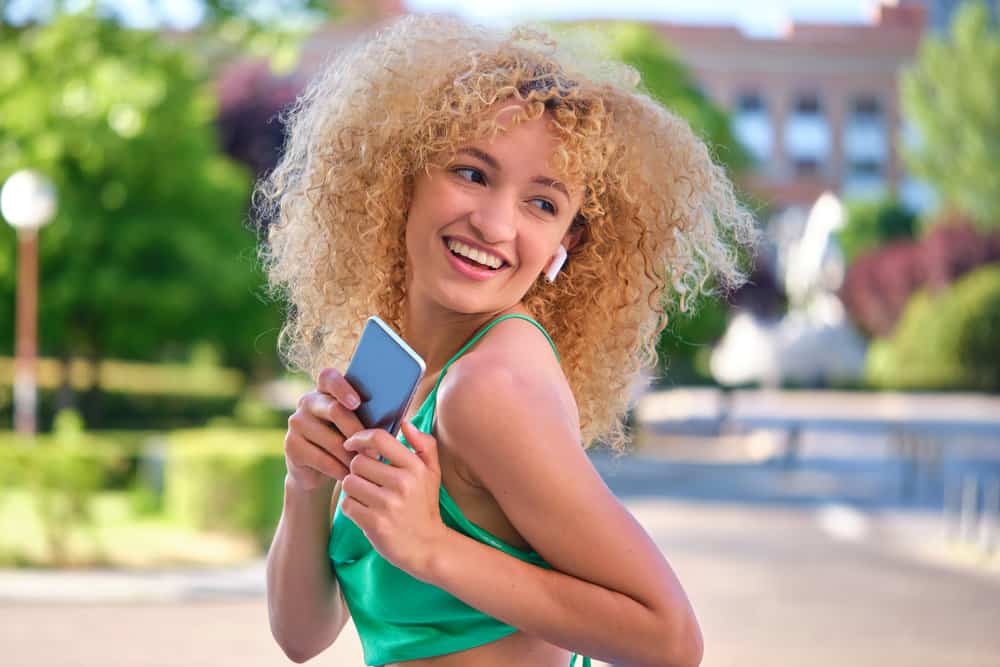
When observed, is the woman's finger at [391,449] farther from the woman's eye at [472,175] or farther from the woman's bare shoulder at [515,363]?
the woman's eye at [472,175]

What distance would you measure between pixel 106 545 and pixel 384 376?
1077cm

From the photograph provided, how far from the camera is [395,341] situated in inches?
63.3

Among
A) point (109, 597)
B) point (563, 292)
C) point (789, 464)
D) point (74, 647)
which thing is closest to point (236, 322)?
point (789, 464)

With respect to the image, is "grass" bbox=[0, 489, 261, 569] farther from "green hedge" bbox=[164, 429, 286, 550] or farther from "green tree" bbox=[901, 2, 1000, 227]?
"green tree" bbox=[901, 2, 1000, 227]

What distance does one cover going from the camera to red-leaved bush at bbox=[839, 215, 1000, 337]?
57781mm

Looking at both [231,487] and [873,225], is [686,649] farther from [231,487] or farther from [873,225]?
[873,225]

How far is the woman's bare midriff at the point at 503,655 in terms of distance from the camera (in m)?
1.71

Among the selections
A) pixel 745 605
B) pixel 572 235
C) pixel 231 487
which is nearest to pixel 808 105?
pixel 231 487

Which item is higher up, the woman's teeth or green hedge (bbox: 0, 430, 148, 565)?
green hedge (bbox: 0, 430, 148, 565)

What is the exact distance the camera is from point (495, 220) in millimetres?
1733

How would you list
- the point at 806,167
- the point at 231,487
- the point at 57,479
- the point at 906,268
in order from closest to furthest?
the point at 57,479 → the point at 231,487 → the point at 906,268 → the point at 806,167

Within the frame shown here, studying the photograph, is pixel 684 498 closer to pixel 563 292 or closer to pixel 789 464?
pixel 789 464

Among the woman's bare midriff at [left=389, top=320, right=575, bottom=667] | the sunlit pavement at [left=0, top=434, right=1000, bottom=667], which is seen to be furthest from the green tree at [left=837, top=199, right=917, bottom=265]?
the woman's bare midriff at [left=389, top=320, right=575, bottom=667]

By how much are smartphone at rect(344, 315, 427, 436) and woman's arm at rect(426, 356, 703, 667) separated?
53 mm
